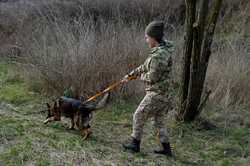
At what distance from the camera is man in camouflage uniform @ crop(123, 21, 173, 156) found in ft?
15.8

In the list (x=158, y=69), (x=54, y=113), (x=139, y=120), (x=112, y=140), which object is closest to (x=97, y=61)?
(x=54, y=113)

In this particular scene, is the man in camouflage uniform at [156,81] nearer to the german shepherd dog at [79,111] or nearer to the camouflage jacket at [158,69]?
the camouflage jacket at [158,69]

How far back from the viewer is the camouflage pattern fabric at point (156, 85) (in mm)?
4809

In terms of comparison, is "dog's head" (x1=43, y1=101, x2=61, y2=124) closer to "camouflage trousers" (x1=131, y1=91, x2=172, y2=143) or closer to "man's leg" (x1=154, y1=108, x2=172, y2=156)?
"camouflage trousers" (x1=131, y1=91, x2=172, y2=143)

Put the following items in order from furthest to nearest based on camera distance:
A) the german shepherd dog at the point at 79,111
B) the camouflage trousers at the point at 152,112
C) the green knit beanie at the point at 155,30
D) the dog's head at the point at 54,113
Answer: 1. the dog's head at the point at 54,113
2. the german shepherd dog at the point at 79,111
3. the camouflage trousers at the point at 152,112
4. the green knit beanie at the point at 155,30

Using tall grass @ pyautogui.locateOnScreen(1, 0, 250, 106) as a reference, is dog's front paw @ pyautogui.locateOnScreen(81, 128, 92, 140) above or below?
below

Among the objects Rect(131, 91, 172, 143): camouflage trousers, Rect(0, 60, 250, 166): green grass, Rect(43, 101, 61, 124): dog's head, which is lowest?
Rect(0, 60, 250, 166): green grass

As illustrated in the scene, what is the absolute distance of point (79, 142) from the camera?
519cm

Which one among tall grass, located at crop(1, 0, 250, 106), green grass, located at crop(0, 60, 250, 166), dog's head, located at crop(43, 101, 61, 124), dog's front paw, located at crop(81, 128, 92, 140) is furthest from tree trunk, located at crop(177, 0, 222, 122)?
dog's head, located at crop(43, 101, 61, 124)

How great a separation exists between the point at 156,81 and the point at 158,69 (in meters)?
0.14

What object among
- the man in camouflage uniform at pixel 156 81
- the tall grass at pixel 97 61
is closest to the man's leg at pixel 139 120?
the man in camouflage uniform at pixel 156 81

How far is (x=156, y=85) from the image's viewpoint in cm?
489

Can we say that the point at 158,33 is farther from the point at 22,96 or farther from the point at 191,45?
the point at 22,96

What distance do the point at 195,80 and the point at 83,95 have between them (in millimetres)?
1918
